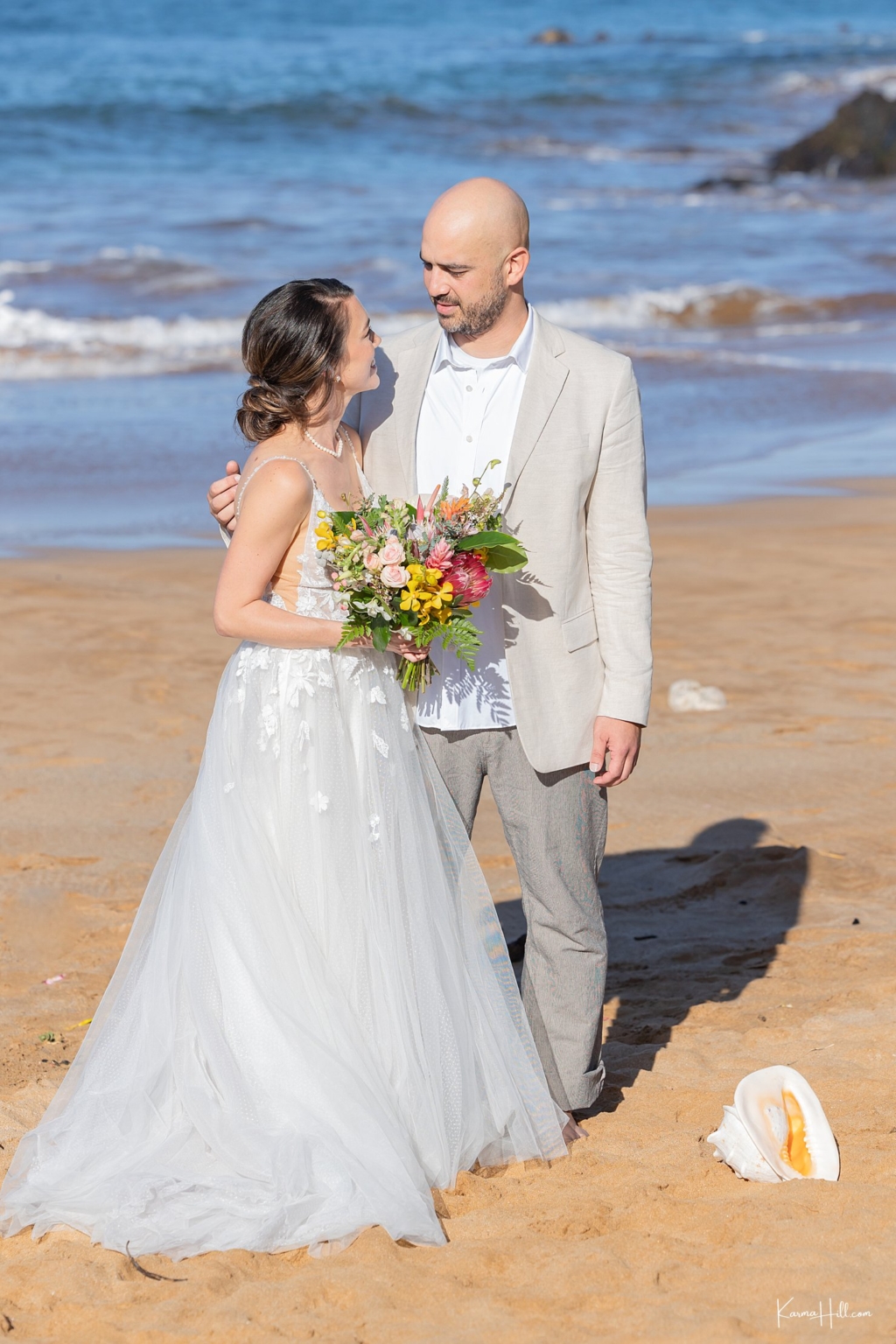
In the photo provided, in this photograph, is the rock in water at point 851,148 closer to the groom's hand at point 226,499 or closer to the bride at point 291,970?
the groom's hand at point 226,499

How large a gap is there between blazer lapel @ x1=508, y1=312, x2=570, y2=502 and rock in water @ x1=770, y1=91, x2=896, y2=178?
99.5 feet

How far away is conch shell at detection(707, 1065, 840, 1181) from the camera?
3627 mm

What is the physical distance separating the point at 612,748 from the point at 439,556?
0.74 m

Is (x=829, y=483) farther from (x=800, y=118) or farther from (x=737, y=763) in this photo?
(x=800, y=118)

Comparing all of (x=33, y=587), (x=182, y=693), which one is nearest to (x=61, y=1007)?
(x=182, y=693)

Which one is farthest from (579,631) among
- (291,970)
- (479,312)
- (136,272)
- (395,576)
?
(136,272)

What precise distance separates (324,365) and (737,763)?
3705mm

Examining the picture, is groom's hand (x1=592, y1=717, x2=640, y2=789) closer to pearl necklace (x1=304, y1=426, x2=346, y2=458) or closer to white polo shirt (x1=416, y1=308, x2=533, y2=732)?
white polo shirt (x1=416, y1=308, x2=533, y2=732)

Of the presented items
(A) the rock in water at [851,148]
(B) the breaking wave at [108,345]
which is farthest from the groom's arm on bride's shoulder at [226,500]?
(A) the rock in water at [851,148]

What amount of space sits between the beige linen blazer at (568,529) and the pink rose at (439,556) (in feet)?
1.37

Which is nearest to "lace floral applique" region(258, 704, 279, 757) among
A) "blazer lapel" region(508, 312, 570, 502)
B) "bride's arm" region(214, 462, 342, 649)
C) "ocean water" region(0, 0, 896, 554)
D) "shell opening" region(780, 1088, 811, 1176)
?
"bride's arm" region(214, 462, 342, 649)

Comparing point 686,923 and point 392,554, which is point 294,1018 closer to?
point 392,554

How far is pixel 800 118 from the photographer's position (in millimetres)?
41500

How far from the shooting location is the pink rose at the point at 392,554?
3.25m
